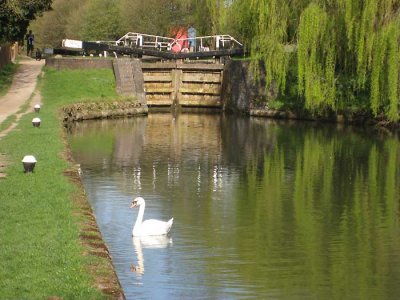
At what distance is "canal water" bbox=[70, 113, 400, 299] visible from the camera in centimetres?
1278

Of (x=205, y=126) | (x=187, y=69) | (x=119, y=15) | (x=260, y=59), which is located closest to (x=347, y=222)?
(x=205, y=126)

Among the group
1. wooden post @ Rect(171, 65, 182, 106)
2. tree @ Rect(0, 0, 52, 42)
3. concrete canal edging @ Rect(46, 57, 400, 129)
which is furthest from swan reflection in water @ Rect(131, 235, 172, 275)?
wooden post @ Rect(171, 65, 182, 106)

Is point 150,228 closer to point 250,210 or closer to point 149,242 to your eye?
point 149,242

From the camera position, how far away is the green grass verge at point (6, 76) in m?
43.3

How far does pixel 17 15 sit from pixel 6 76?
763 cm

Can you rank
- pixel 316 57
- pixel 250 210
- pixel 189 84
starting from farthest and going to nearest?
pixel 189 84, pixel 316 57, pixel 250 210

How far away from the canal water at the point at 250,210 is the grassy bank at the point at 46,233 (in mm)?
846

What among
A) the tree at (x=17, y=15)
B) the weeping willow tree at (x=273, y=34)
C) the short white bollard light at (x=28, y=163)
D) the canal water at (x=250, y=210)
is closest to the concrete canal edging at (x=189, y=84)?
the weeping willow tree at (x=273, y=34)

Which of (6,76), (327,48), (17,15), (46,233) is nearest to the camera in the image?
(46,233)

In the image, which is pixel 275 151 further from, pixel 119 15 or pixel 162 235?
pixel 119 15

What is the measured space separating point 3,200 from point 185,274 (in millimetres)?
4053

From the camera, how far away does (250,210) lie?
18.4 m

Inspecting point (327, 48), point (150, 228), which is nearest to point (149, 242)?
point (150, 228)

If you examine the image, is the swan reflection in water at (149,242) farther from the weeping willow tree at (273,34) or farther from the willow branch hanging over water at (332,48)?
the weeping willow tree at (273,34)
